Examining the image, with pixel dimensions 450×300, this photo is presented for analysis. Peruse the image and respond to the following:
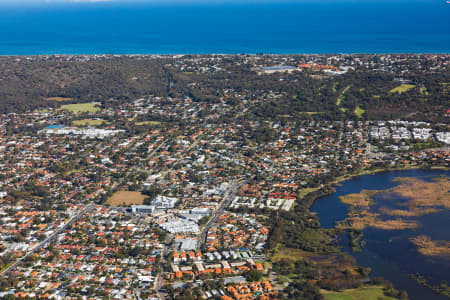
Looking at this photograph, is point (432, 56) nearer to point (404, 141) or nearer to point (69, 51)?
point (404, 141)

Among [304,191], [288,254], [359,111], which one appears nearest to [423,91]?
[359,111]

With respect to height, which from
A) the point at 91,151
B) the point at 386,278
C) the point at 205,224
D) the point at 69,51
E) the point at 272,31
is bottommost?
the point at 386,278

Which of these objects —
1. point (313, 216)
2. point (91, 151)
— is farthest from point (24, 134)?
point (313, 216)

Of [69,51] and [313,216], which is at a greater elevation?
[69,51]

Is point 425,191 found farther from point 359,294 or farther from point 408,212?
point 359,294

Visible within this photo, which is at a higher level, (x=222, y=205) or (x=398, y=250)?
(x=222, y=205)

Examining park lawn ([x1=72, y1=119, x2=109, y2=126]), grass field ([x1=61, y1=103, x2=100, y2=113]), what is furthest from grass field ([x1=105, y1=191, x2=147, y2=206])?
grass field ([x1=61, y1=103, x2=100, y2=113])
